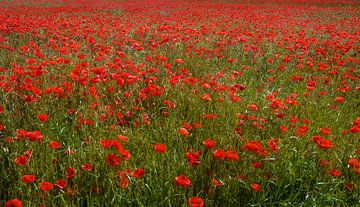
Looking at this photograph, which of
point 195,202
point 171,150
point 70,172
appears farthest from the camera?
point 171,150

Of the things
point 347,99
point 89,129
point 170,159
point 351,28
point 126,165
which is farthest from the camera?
point 351,28

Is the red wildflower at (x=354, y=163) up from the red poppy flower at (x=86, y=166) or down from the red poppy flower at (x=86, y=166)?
down

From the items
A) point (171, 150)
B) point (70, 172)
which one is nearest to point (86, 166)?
point (70, 172)

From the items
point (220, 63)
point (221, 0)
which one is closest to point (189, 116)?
point (220, 63)

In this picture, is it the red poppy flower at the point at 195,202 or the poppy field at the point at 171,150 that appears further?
the poppy field at the point at 171,150

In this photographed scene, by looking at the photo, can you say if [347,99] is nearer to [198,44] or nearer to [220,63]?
[220,63]

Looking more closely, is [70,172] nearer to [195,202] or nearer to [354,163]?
[195,202]

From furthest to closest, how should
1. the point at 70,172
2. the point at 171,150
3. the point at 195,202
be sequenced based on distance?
the point at 171,150, the point at 70,172, the point at 195,202

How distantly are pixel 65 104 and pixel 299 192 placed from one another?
90.2 inches

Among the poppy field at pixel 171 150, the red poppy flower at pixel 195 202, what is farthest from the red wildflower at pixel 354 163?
the red poppy flower at pixel 195 202

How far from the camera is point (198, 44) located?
7.29m

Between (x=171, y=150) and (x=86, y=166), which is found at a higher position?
(x=86, y=166)

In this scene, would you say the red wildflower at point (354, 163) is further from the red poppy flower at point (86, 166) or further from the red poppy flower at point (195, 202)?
the red poppy flower at point (86, 166)

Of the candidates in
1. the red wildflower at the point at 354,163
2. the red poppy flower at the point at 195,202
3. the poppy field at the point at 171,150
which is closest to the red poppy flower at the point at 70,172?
the poppy field at the point at 171,150
